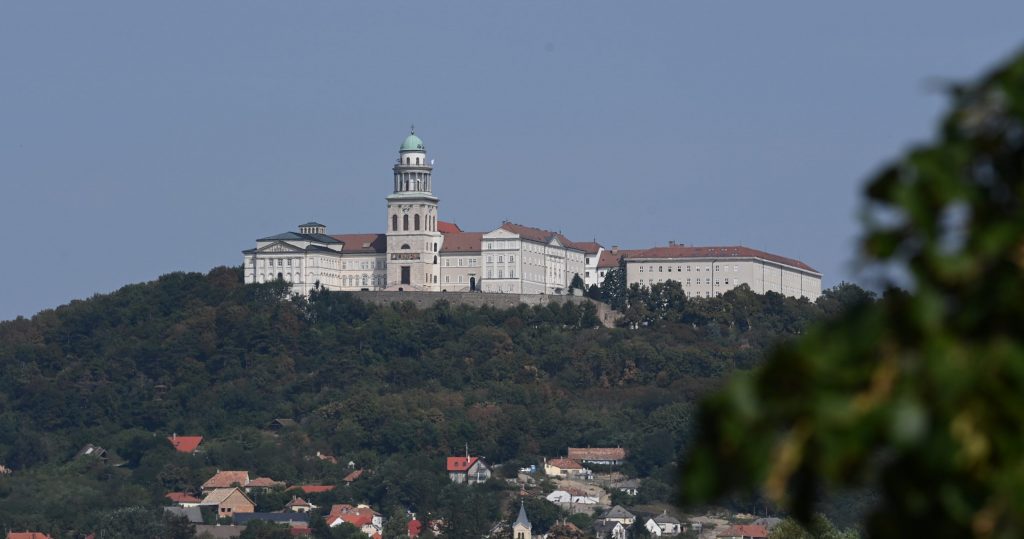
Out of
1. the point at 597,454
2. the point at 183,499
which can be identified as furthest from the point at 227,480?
the point at 597,454

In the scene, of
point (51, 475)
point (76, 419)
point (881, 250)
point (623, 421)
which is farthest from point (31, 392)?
point (881, 250)

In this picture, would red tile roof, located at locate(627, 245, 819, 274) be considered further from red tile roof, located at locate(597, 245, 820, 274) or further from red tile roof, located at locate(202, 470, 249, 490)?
red tile roof, located at locate(202, 470, 249, 490)

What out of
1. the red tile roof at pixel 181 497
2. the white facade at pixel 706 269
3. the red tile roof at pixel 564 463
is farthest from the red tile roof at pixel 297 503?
the white facade at pixel 706 269

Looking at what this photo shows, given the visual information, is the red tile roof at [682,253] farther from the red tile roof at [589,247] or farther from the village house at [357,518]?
the village house at [357,518]

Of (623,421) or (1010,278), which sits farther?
(623,421)

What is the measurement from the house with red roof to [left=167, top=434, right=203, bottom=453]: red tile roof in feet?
44.8

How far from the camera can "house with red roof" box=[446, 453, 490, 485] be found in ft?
380

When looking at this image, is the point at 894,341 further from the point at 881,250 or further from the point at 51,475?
the point at 51,475

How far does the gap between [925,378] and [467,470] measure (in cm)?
11390

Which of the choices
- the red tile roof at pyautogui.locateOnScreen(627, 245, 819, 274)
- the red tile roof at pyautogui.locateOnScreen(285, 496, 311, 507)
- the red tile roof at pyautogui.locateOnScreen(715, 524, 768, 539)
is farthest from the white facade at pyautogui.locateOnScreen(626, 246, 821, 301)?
the red tile roof at pyautogui.locateOnScreen(715, 524, 768, 539)

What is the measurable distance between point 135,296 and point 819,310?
41.2 m

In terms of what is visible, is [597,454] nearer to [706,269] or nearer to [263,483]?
[706,269]

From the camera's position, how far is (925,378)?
10.4 ft

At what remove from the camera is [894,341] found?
3.24 metres
